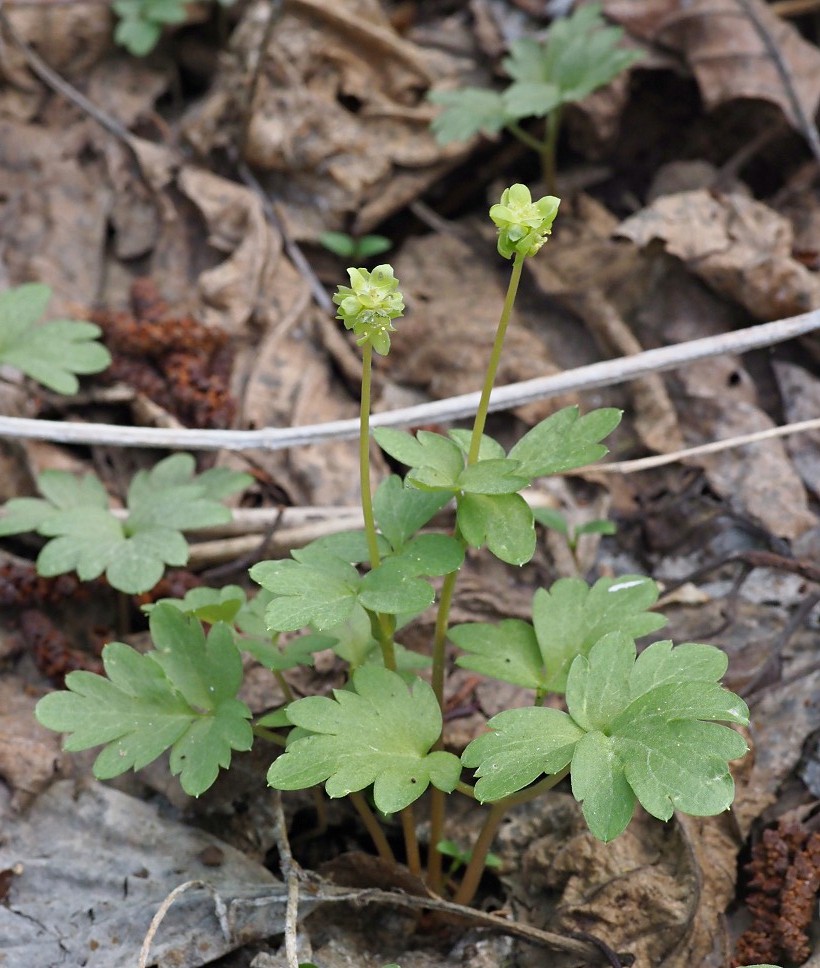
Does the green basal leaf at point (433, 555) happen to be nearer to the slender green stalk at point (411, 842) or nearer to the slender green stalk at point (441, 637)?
the slender green stalk at point (441, 637)

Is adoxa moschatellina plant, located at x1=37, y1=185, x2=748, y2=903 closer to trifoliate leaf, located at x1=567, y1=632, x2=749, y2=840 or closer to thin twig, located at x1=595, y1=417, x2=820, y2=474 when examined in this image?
trifoliate leaf, located at x1=567, y1=632, x2=749, y2=840

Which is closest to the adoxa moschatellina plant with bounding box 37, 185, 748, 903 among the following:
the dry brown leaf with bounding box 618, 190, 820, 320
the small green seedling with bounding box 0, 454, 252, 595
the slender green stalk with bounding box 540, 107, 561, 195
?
the small green seedling with bounding box 0, 454, 252, 595

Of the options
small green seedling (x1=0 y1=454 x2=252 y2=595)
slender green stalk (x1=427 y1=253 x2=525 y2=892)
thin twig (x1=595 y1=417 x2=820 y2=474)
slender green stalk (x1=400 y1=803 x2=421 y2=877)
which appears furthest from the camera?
thin twig (x1=595 y1=417 x2=820 y2=474)

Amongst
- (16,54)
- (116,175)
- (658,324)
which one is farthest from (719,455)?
(16,54)

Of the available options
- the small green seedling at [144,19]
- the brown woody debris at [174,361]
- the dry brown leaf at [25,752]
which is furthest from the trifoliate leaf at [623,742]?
the small green seedling at [144,19]

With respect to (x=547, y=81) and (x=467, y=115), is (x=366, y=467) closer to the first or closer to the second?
(x=467, y=115)

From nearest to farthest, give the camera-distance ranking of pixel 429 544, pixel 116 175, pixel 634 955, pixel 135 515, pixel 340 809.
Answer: pixel 429 544 → pixel 634 955 → pixel 340 809 → pixel 135 515 → pixel 116 175

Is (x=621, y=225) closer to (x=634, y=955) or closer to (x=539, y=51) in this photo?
(x=539, y=51)
